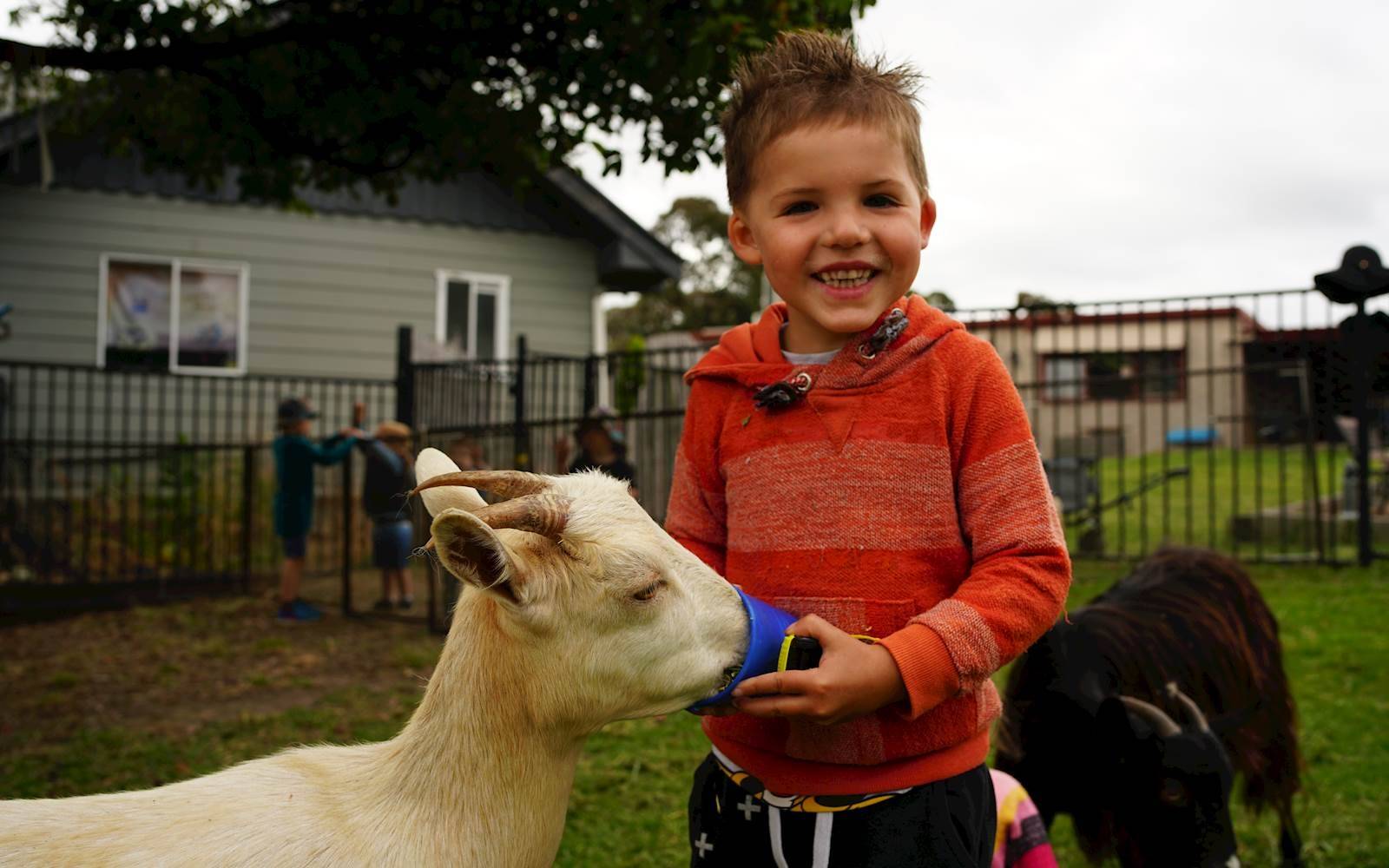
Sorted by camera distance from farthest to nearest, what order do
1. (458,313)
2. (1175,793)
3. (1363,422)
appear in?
(458,313)
(1363,422)
(1175,793)

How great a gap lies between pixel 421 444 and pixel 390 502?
3.25 feet

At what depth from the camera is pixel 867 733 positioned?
179 centimetres

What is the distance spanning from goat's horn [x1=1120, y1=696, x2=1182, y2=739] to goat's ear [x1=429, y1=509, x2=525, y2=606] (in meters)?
2.34

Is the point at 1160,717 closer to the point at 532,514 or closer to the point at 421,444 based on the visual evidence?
the point at 532,514

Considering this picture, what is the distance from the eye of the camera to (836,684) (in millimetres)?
1640

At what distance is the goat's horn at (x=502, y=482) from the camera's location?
5.42 ft

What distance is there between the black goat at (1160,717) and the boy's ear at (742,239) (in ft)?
5.55

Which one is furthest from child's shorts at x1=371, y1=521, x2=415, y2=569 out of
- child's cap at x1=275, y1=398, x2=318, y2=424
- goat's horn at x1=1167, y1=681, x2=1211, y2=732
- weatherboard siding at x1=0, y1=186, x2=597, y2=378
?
goat's horn at x1=1167, y1=681, x2=1211, y2=732

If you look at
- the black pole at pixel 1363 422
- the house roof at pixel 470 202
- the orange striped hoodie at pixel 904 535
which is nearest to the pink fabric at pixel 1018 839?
the orange striped hoodie at pixel 904 535

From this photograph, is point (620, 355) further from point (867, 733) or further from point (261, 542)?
point (867, 733)

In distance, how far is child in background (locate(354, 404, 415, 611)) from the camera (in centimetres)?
912

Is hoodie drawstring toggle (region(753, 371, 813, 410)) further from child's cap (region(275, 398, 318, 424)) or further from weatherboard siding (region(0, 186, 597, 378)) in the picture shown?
weatherboard siding (region(0, 186, 597, 378))

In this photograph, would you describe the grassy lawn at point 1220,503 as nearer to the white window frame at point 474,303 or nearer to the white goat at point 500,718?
the white goat at point 500,718

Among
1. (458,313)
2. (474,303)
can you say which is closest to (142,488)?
(458,313)
